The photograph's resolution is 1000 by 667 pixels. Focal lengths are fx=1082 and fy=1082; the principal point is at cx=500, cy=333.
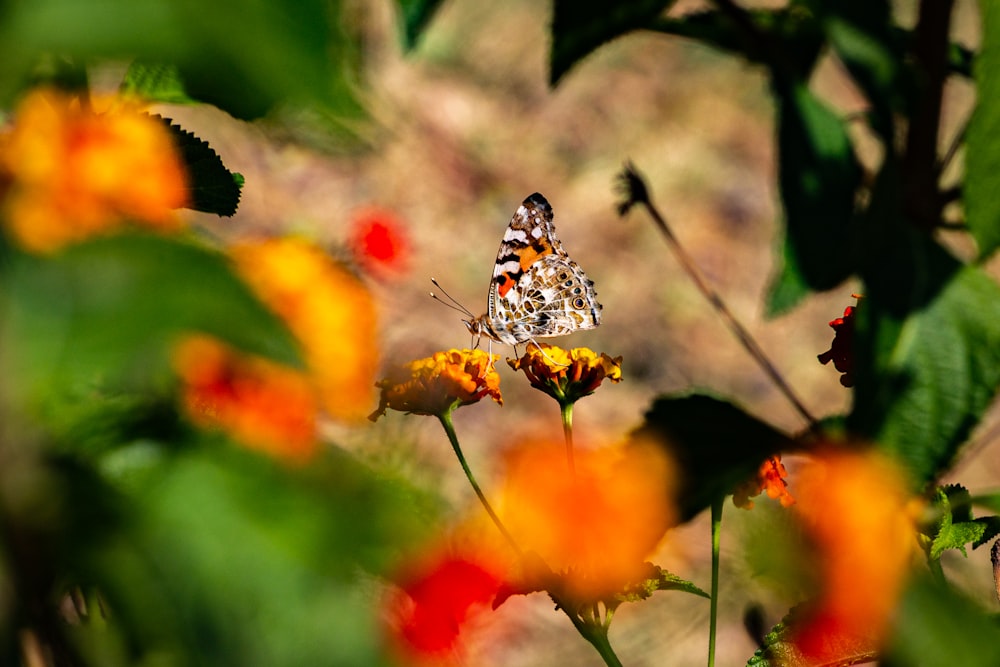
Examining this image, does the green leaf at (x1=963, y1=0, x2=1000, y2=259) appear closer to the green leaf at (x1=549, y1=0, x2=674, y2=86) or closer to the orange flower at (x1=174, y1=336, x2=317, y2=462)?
the green leaf at (x1=549, y1=0, x2=674, y2=86)

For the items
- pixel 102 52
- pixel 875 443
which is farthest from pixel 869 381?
pixel 102 52

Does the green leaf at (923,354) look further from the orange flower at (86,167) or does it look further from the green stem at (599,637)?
the orange flower at (86,167)

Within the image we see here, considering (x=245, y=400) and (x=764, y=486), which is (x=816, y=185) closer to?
(x=764, y=486)

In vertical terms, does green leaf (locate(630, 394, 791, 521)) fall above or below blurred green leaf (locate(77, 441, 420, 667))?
below

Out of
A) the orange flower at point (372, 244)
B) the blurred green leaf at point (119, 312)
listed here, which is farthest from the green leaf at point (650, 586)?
the orange flower at point (372, 244)

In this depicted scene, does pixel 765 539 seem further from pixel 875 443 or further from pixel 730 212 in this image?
pixel 730 212

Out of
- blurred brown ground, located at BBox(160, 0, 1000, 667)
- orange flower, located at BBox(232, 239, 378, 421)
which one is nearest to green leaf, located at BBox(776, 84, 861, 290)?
orange flower, located at BBox(232, 239, 378, 421)
